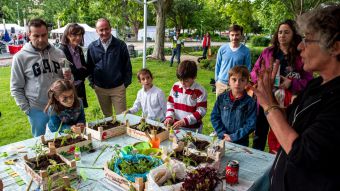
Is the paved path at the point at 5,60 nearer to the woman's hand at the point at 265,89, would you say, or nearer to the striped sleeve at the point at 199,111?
the striped sleeve at the point at 199,111

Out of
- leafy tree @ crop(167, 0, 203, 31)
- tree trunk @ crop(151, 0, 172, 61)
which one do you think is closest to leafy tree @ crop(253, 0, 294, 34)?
tree trunk @ crop(151, 0, 172, 61)

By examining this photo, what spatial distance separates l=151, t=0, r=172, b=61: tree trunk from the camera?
1346 cm

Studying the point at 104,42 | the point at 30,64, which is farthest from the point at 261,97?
the point at 104,42

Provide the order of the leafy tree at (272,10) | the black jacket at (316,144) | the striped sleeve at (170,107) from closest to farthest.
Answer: the black jacket at (316,144) < the striped sleeve at (170,107) < the leafy tree at (272,10)

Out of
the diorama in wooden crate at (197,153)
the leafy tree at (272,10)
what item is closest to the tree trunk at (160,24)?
the leafy tree at (272,10)

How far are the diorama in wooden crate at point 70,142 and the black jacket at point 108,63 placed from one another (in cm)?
169

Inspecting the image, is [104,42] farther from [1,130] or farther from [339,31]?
[339,31]

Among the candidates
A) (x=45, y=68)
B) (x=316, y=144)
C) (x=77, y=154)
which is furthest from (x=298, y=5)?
(x=316, y=144)

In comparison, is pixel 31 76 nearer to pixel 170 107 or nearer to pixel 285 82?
pixel 170 107

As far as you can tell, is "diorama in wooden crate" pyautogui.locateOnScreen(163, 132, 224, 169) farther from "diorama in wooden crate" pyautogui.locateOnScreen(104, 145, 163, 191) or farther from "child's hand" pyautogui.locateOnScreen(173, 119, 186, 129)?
"child's hand" pyautogui.locateOnScreen(173, 119, 186, 129)

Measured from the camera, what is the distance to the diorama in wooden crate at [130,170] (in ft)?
5.59

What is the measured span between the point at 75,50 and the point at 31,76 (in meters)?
0.86

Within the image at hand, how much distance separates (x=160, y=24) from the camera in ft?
45.2

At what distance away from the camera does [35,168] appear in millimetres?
1868
